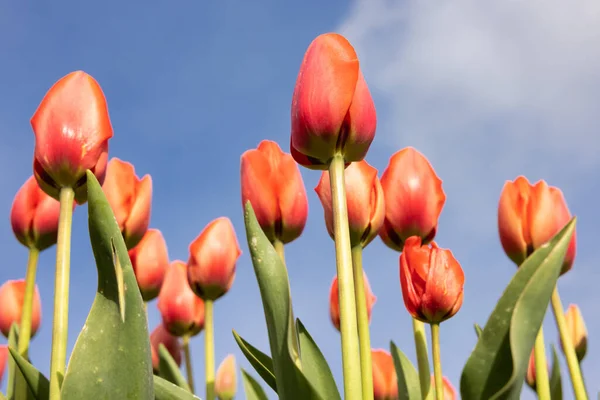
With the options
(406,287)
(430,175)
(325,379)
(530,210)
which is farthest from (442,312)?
(530,210)

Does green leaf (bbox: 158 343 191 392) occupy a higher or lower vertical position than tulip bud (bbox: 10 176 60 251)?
lower

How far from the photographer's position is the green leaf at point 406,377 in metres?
1.79

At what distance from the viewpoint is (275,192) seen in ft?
5.08

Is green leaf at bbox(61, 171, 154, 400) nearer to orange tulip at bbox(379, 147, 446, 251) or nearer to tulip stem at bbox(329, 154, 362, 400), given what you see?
tulip stem at bbox(329, 154, 362, 400)

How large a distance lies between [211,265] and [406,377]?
2.01 ft

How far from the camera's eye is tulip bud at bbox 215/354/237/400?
307 centimetres

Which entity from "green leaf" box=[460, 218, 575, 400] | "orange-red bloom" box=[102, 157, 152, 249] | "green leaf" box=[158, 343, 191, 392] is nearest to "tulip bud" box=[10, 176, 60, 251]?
"orange-red bloom" box=[102, 157, 152, 249]

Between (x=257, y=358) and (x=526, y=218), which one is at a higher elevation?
(x=526, y=218)

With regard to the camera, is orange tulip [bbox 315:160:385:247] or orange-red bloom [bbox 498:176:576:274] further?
orange-red bloom [bbox 498:176:576:274]

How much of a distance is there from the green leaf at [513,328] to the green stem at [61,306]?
62 cm

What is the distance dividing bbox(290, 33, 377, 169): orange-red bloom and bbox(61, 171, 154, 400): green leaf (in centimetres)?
34

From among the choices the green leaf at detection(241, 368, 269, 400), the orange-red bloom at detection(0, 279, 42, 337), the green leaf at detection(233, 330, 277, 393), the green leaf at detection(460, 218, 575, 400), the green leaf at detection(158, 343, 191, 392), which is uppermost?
the orange-red bloom at detection(0, 279, 42, 337)

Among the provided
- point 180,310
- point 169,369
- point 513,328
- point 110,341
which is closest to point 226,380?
point 180,310

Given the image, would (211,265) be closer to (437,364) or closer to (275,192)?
(275,192)
